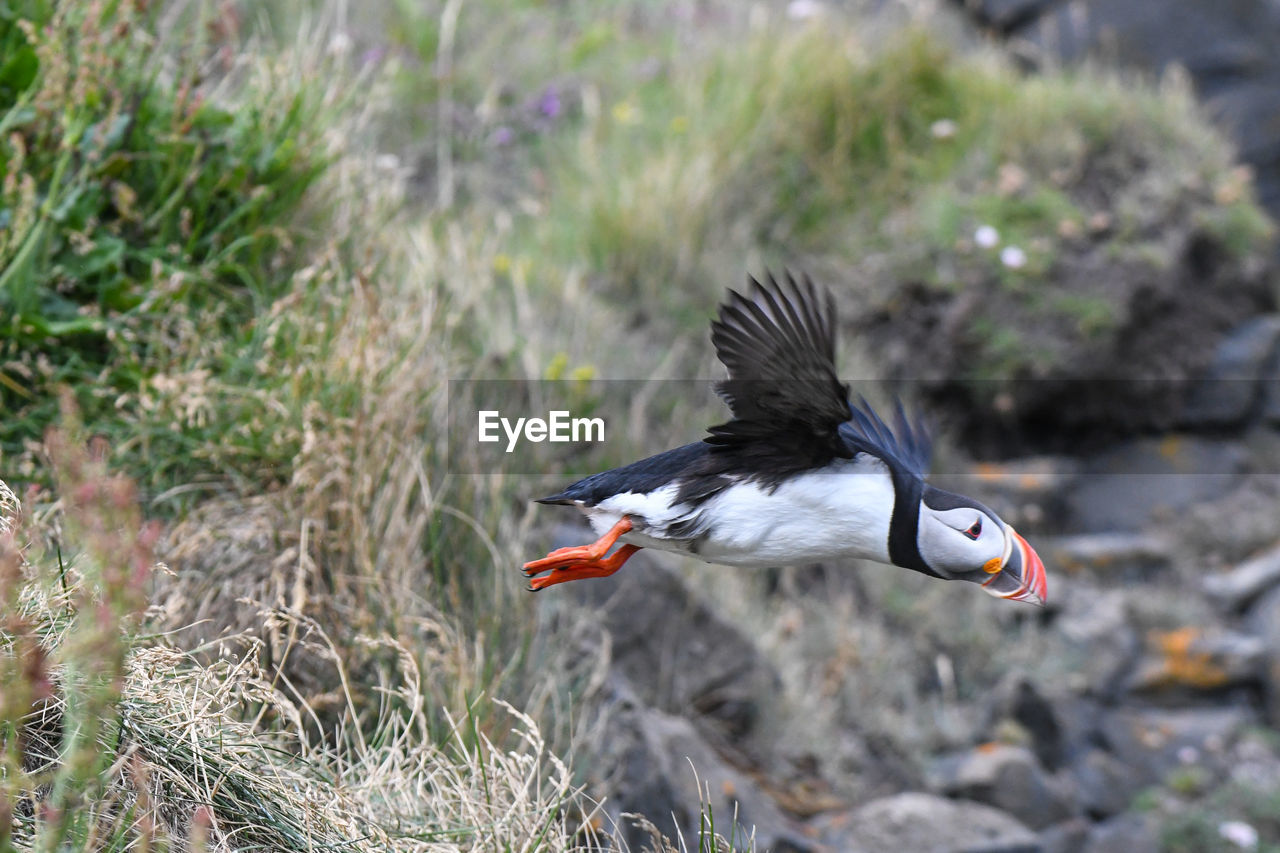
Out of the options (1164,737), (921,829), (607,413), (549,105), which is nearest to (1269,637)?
(1164,737)

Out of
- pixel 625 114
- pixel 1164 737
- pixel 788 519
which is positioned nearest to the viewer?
pixel 788 519

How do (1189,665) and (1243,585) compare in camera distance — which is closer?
(1189,665)

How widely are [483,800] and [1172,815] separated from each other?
3890mm

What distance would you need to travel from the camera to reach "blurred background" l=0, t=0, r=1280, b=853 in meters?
2.21

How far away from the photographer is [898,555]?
1332 millimetres

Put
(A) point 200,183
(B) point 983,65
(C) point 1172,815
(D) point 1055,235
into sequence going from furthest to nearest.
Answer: (B) point 983,65 < (D) point 1055,235 < (C) point 1172,815 < (A) point 200,183

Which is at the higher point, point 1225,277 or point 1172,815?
point 1225,277

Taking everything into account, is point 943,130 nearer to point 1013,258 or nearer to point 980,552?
point 1013,258

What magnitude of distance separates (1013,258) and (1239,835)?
3.05 metres

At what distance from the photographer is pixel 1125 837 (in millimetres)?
4719

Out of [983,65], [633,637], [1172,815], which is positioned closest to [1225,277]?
[983,65]

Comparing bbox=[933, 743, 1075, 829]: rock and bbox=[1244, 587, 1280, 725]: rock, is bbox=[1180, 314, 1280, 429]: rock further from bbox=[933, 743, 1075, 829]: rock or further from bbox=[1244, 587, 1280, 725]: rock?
bbox=[933, 743, 1075, 829]: rock

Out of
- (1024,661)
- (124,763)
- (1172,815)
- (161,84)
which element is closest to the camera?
(124,763)

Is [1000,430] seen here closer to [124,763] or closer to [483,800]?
[483,800]
